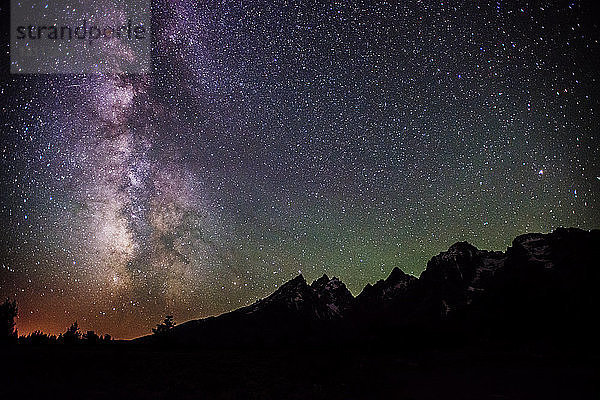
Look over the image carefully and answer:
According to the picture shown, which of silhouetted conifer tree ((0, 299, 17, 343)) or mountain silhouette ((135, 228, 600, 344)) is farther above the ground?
silhouetted conifer tree ((0, 299, 17, 343))

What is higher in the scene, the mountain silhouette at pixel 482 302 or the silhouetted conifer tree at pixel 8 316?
the silhouetted conifer tree at pixel 8 316

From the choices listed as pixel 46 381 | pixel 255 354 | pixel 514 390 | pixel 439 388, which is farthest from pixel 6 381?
pixel 514 390

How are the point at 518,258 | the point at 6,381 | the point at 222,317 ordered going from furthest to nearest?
the point at 222,317, the point at 518,258, the point at 6,381

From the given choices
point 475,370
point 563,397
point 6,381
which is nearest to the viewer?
point 6,381

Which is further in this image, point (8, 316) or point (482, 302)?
point (482, 302)

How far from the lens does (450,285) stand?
16525 centimetres

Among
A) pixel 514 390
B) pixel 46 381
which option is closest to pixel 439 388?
pixel 514 390

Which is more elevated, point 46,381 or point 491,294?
point 46,381

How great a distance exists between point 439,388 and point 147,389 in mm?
16029

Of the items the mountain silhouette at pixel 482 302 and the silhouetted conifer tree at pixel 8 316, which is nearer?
the silhouetted conifer tree at pixel 8 316

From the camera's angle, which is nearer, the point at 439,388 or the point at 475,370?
the point at 439,388

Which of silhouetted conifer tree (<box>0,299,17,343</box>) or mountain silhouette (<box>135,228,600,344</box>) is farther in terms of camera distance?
mountain silhouette (<box>135,228,600,344</box>)

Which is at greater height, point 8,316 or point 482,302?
point 8,316

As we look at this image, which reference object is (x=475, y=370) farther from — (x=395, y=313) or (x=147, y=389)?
(x=395, y=313)
